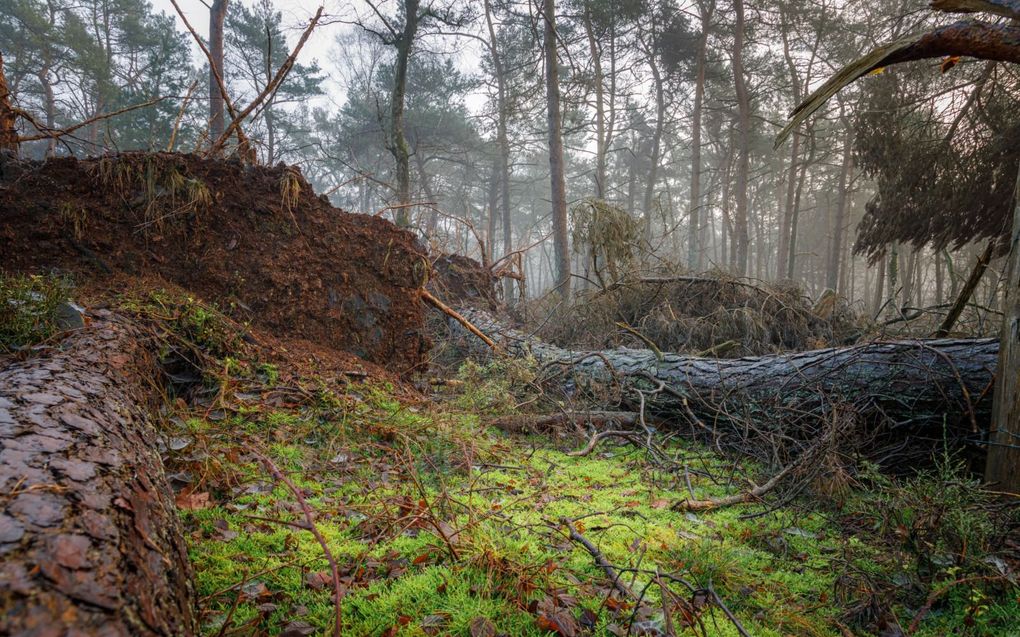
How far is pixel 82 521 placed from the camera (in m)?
1.00

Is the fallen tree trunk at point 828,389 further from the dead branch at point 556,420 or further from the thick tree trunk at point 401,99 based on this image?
the thick tree trunk at point 401,99

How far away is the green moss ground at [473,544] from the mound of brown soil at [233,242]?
158cm

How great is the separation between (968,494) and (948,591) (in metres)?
0.62

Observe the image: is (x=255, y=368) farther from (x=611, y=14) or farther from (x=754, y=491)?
(x=611, y=14)

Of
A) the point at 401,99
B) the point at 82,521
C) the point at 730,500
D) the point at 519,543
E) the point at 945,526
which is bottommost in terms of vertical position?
the point at 730,500

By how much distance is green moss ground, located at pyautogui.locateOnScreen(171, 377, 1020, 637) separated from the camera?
5.56 feet

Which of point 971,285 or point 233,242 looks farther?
point 233,242

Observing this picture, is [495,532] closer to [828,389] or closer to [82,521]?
[82,521]

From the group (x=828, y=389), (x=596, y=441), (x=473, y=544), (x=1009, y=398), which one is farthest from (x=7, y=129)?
(x=1009, y=398)

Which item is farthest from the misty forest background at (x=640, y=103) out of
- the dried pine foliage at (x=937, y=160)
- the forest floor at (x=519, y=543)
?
the forest floor at (x=519, y=543)

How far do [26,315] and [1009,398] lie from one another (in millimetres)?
5348

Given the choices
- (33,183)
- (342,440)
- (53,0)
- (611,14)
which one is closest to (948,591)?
(342,440)

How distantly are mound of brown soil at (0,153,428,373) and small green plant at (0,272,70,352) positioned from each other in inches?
53.2

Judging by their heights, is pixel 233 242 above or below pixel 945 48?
below
